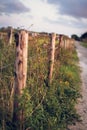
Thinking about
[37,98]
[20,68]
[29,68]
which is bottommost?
[37,98]

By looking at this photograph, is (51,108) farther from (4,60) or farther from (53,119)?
(4,60)

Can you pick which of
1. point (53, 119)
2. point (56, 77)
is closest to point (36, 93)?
point (53, 119)

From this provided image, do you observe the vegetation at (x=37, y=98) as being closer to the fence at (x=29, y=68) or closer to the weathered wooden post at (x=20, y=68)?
the fence at (x=29, y=68)

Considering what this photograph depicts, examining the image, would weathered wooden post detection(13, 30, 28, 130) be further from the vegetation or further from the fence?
the vegetation

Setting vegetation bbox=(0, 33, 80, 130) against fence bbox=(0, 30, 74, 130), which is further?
vegetation bbox=(0, 33, 80, 130)

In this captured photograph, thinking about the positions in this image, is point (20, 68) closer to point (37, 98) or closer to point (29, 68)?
point (37, 98)

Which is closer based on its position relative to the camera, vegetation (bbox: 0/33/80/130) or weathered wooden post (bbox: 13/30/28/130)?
weathered wooden post (bbox: 13/30/28/130)

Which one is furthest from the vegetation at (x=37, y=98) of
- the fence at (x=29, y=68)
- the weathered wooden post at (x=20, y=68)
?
the weathered wooden post at (x=20, y=68)

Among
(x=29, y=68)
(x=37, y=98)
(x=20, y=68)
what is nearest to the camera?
(x=20, y=68)

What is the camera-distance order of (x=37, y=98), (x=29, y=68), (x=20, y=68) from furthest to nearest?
(x=29, y=68) < (x=37, y=98) < (x=20, y=68)

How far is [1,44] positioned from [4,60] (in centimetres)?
261

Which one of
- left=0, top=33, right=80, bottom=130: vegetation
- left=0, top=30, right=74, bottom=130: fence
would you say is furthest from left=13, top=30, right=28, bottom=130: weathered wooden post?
left=0, top=33, right=80, bottom=130: vegetation

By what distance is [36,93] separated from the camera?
6.36 metres

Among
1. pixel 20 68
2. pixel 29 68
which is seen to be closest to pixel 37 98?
pixel 29 68
